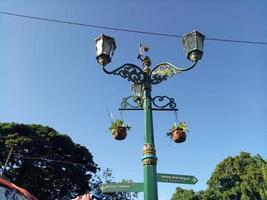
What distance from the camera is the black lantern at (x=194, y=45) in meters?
9.17

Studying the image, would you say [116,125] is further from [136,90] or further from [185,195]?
[185,195]

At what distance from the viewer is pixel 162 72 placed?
9.38m

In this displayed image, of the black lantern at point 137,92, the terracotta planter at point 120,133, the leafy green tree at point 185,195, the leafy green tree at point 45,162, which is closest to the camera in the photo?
the terracotta planter at point 120,133

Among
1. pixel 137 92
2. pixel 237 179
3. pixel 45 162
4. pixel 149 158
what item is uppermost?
pixel 237 179

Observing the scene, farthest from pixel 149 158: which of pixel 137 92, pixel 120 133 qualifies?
pixel 137 92

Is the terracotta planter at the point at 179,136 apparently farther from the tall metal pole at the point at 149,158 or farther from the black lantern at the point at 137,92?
the black lantern at the point at 137,92

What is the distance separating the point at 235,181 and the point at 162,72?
29.9 meters

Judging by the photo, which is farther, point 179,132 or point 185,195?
point 185,195

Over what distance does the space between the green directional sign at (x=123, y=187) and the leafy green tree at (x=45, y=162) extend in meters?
22.2

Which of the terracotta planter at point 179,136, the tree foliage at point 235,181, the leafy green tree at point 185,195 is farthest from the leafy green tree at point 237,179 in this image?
the terracotta planter at point 179,136

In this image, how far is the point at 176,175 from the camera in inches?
334

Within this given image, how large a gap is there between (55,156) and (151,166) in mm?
25395

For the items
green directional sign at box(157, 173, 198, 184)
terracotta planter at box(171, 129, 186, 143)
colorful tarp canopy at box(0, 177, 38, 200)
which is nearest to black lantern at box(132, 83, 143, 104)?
terracotta planter at box(171, 129, 186, 143)

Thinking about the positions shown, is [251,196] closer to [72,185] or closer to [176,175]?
[72,185]
